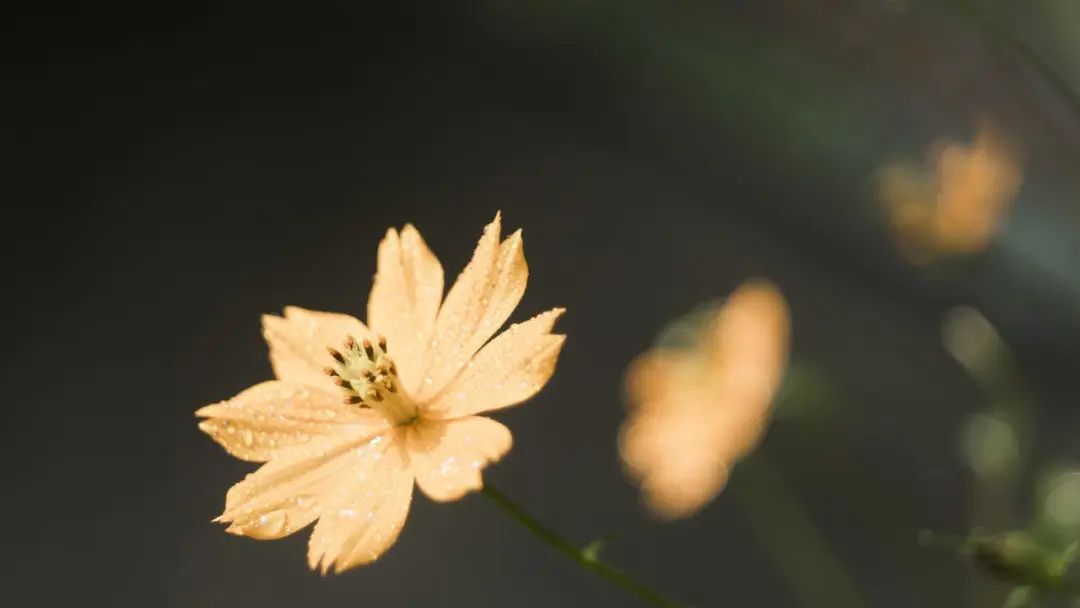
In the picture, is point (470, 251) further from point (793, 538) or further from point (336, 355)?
point (336, 355)

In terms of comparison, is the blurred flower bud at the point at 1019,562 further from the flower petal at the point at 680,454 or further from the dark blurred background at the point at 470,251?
the dark blurred background at the point at 470,251

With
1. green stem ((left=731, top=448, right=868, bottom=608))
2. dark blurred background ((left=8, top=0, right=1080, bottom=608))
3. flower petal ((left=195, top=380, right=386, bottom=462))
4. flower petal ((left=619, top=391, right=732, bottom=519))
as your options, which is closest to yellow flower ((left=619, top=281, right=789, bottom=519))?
flower petal ((left=619, top=391, right=732, bottom=519))

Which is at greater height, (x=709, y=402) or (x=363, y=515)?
(x=363, y=515)

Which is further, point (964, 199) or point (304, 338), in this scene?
point (964, 199)

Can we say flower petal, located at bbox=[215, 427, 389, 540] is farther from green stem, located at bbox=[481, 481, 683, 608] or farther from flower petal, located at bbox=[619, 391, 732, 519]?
flower petal, located at bbox=[619, 391, 732, 519]

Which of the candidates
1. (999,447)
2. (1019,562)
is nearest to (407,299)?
(1019,562)

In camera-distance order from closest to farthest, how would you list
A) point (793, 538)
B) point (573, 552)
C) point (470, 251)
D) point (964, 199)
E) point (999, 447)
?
point (573, 552) < point (999, 447) < point (964, 199) < point (793, 538) < point (470, 251)

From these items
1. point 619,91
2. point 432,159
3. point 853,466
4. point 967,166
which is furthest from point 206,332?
point 967,166
